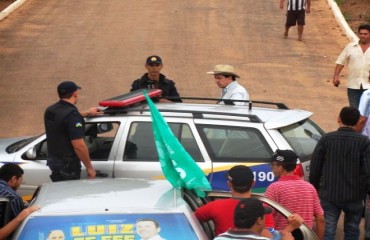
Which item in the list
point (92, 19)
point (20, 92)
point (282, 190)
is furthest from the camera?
point (92, 19)

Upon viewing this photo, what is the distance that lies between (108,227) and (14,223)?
0.78 metres

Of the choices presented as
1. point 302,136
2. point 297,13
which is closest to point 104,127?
point 302,136

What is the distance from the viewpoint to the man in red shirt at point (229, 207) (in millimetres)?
5988

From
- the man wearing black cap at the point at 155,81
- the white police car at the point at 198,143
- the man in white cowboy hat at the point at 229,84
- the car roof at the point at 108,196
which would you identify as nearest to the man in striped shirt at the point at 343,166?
the white police car at the point at 198,143

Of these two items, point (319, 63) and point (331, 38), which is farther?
point (331, 38)

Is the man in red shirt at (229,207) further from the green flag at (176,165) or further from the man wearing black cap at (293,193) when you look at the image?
the man wearing black cap at (293,193)

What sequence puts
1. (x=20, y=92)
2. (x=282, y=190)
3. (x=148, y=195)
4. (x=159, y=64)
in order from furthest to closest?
(x=20, y=92) < (x=159, y=64) < (x=282, y=190) < (x=148, y=195)

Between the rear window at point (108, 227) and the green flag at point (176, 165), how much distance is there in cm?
92

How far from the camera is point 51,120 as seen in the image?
335 inches

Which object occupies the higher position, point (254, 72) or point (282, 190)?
point (282, 190)

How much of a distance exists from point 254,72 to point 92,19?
7.98 meters

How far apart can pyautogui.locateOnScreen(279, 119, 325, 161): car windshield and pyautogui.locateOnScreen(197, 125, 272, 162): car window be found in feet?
0.92

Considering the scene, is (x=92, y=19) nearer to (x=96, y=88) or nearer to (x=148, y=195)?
(x=96, y=88)

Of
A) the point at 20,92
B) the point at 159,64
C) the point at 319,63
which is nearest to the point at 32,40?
the point at 20,92
